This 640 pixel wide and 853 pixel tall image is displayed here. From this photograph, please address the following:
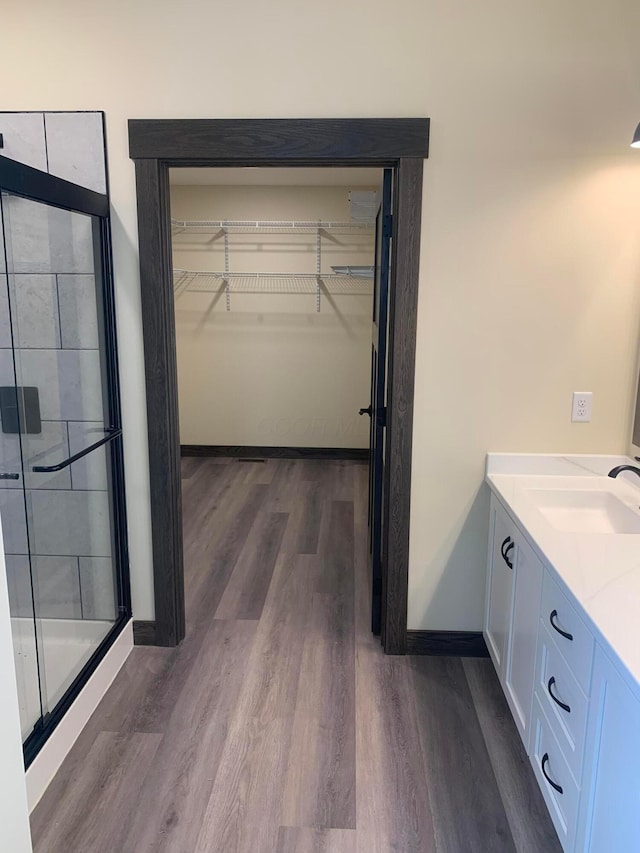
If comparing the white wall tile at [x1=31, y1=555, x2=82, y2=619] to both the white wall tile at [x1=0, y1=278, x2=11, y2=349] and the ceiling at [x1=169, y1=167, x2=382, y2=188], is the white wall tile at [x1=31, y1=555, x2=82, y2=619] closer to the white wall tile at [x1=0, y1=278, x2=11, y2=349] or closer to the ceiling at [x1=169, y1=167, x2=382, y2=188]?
the white wall tile at [x1=0, y1=278, x2=11, y2=349]

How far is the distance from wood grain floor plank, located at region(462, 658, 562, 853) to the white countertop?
2.55 feet

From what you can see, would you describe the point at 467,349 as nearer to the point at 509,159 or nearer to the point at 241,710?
the point at 509,159

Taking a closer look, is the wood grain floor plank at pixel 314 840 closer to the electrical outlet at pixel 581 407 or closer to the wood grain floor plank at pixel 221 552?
the wood grain floor plank at pixel 221 552

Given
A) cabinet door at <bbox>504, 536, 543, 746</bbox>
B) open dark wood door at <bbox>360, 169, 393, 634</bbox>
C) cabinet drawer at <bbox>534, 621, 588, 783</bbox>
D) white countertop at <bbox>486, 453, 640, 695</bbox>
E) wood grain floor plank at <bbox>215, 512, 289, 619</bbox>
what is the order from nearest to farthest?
white countertop at <bbox>486, 453, 640, 695</bbox> < cabinet drawer at <bbox>534, 621, 588, 783</bbox> < cabinet door at <bbox>504, 536, 543, 746</bbox> < open dark wood door at <bbox>360, 169, 393, 634</bbox> < wood grain floor plank at <bbox>215, 512, 289, 619</bbox>

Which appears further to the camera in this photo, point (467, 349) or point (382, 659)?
point (382, 659)

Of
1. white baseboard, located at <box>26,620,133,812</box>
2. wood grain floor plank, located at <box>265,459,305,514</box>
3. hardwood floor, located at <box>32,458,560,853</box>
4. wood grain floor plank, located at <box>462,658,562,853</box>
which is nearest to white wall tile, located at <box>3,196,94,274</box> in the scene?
white baseboard, located at <box>26,620,133,812</box>

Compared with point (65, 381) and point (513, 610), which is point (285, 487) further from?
point (513, 610)

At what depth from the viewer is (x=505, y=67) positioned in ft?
7.12

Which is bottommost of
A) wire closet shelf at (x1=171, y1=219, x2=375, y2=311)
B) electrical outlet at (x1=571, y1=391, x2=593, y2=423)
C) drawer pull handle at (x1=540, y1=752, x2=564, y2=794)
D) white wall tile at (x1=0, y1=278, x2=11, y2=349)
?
drawer pull handle at (x1=540, y1=752, x2=564, y2=794)

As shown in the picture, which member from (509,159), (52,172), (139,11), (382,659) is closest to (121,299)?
(52,172)

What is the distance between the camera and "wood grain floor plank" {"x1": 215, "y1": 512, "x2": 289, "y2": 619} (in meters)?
3.01

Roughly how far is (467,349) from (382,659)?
1.33 metres

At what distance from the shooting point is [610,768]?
124 cm

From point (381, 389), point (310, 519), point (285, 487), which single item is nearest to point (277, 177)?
point (285, 487)
